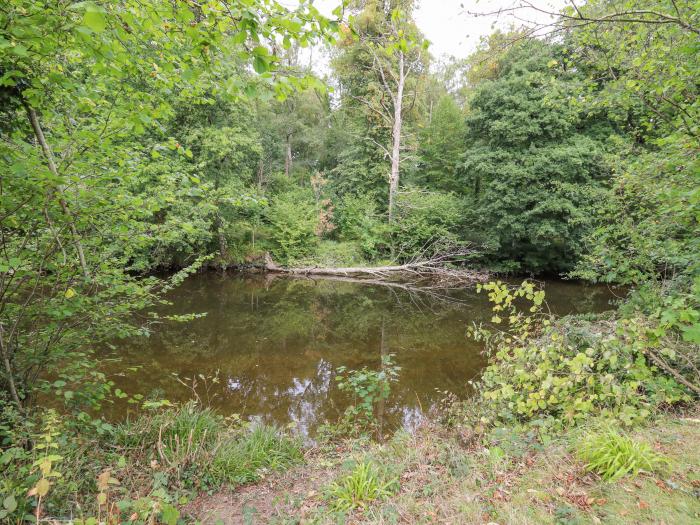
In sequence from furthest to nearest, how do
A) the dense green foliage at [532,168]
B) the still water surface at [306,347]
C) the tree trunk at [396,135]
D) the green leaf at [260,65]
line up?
the tree trunk at [396,135], the dense green foliage at [532,168], the still water surface at [306,347], the green leaf at [260,65]

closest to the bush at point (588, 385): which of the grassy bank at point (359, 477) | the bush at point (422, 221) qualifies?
the grassy bank at point (359, 477)

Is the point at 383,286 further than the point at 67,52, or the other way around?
the point at 383,286

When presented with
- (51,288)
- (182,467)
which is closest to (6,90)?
(51,288)

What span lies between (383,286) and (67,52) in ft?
39.2

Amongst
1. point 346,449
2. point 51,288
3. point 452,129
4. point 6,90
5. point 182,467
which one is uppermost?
point 452,129

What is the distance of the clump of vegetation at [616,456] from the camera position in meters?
2.25

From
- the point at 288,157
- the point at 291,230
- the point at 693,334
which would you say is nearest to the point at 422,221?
the point at 291,230

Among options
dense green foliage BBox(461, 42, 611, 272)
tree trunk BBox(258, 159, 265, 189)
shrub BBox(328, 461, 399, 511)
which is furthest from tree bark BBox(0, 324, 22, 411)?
tree trunk BBox(258, 159, 265, 189)

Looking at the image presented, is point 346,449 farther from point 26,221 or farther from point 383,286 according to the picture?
point 383,286

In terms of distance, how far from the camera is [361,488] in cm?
270

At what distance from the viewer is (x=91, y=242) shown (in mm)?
2910

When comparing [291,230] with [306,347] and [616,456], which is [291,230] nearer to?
[306,347]

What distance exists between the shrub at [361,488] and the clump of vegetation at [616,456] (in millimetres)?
1444

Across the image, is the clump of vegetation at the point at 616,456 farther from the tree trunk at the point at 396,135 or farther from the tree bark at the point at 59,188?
the tree trunk at the point at 396,135
